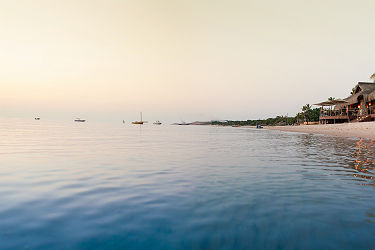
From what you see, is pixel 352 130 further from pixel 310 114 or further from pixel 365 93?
pixel 310 114

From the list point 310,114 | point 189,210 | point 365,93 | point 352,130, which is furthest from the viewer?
point 310,114

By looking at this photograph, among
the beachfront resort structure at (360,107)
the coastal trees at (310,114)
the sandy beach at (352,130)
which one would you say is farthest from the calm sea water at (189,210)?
the coastal trees at (310,114)

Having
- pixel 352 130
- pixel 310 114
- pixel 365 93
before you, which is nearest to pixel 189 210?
pixel 352 130

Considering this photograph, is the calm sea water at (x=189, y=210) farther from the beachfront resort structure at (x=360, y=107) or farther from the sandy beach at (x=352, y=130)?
the beachfront resort structure at (x=360, y=107)

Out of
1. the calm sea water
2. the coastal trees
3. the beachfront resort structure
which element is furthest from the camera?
the coastal trees

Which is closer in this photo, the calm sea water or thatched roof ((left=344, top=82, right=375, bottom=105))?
the calm sea water

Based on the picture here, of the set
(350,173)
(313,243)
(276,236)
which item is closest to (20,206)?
(276,236)

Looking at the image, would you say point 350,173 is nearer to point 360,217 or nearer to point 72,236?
point 360,217

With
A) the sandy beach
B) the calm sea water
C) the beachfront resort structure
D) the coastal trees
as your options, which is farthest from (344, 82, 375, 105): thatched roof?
the coastal trees

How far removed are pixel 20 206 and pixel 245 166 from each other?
23.2 ft

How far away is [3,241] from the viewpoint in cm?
293

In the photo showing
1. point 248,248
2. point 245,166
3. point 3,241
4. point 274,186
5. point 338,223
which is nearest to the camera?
point 248,248

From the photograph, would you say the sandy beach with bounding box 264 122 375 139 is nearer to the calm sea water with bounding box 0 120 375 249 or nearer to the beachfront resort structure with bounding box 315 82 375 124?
the beachfront resort structure with bounding box 315 82 375 124

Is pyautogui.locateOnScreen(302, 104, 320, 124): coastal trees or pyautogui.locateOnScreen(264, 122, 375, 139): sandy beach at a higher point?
pyautogui.locateOnScreen(302, 104, 320, 124): coastal trees
